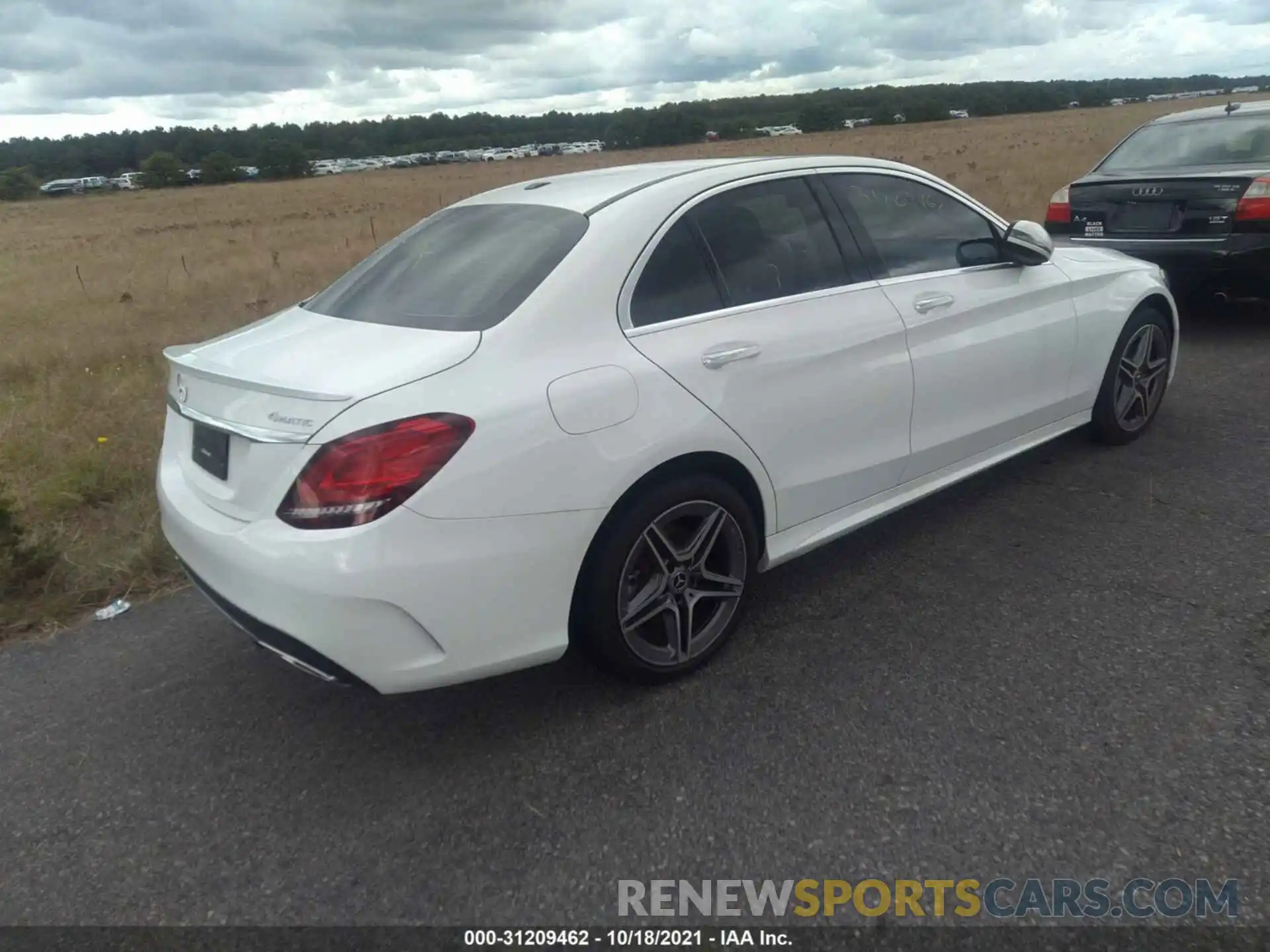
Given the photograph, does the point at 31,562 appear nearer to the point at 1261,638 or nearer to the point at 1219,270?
the point at 1261,638

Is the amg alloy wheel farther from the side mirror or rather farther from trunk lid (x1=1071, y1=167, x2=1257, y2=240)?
trunk lid (x1=1071, y1=167, x2=1257, y2=240)

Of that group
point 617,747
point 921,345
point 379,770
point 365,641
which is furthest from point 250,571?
point 921,345

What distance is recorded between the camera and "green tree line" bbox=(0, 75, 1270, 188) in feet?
194

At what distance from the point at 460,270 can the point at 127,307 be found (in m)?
10.4

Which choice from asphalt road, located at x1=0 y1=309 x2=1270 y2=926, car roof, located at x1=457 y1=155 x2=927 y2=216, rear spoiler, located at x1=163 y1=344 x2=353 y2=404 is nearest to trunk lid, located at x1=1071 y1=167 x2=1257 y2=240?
asphalt road, located at x1=0 y1=309 x2=1270 y2=926

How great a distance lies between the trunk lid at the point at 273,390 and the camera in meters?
2.62

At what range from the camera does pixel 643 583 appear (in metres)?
3.13

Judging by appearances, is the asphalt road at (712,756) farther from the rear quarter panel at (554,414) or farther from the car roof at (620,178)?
the car roof at (620,178)

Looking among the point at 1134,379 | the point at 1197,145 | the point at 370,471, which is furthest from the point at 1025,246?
the point at 1197,145

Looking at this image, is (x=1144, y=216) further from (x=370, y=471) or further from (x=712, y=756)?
(x=370, y=471)

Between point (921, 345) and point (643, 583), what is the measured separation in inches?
60.1

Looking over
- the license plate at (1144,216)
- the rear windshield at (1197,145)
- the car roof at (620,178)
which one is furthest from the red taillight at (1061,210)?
the car roof at (620,178)

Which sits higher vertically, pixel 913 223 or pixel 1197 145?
pixel 1197 145

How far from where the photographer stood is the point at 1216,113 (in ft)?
26.3
